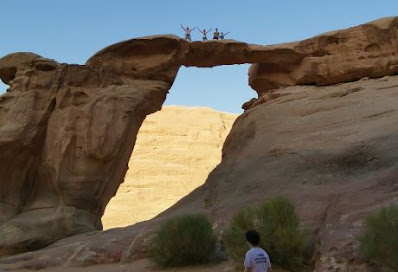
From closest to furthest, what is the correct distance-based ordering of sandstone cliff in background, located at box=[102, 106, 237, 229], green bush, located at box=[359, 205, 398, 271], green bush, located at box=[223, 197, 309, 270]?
green bush, located at box=[359, 205, 398, 271] → green bush, located at box=[223, 197, 309, 270] → sandstone cliff in background, located at box=[102, 106, 237, 229]

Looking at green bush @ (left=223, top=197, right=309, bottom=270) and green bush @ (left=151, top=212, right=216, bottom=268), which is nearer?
green bush @ (left=223, top=197, right=309, bottom=270)

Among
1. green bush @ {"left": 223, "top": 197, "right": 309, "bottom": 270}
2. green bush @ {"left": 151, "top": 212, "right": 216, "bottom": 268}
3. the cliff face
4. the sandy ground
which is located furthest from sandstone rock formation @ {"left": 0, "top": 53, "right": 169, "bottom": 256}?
green bush @ {"left": 223, "top": 197, "right": 309, "bottom": 270}

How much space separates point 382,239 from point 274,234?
174 cm

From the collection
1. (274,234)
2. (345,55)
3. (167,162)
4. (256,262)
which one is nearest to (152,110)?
(345,55)

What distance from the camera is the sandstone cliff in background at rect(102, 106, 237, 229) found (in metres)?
43.9

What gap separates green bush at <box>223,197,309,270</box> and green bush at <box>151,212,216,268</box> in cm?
42

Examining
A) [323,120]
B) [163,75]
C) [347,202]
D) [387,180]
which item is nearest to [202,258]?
[347,202]

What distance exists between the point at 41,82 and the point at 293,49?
24.4 feet

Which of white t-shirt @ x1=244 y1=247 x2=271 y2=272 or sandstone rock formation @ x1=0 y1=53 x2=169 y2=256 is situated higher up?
sandstone rock formation @ x1=0 y1=53 x2=169 y2=256

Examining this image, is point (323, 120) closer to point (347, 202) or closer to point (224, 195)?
point (224, 195)

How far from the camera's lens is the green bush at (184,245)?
29.2 ft

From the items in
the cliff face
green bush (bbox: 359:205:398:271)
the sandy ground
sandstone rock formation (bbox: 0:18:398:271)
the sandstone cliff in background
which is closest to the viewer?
green bush (bbox: 359:205:398:271)

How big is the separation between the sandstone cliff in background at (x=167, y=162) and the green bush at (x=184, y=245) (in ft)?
108

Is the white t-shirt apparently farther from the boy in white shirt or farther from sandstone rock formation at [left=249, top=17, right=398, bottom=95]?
sandstone rock formation at [left=249, top=17, right=398, bottom=95]
